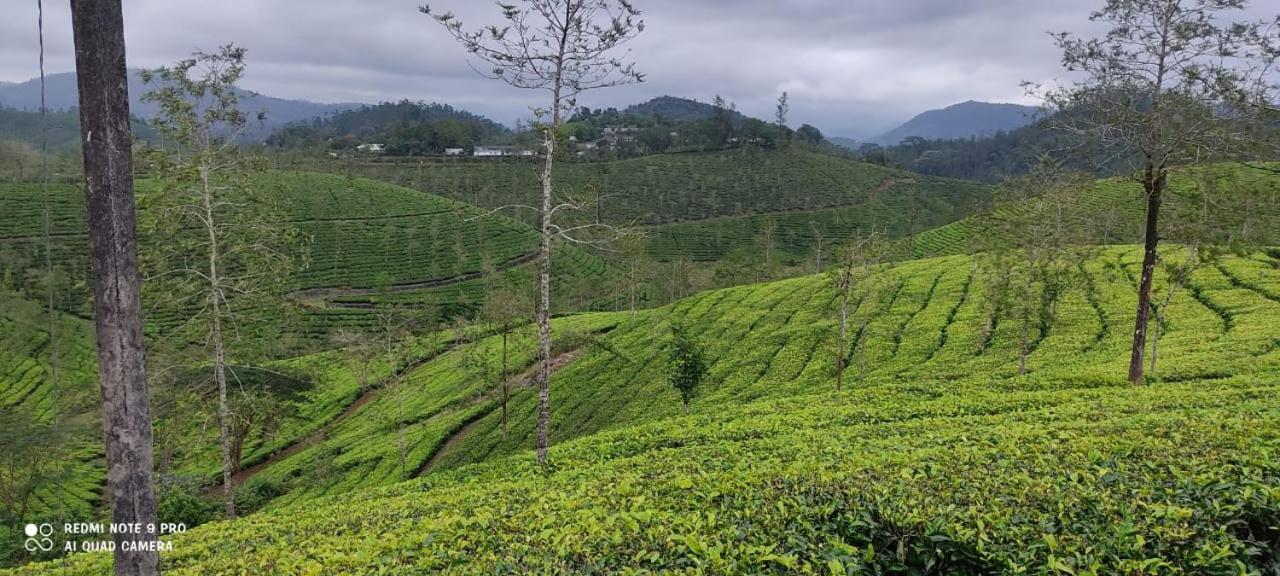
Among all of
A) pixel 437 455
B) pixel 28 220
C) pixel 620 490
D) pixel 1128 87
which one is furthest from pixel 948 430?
pixel 28 220

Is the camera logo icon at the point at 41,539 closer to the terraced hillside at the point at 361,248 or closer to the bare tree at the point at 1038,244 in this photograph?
the bare tree at the point at 1038,244

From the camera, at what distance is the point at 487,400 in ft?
112

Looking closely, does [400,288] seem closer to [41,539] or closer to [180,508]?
[180,508]

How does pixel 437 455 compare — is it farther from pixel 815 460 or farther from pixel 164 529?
pixel 815 460

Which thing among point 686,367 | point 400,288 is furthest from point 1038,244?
point 400,288

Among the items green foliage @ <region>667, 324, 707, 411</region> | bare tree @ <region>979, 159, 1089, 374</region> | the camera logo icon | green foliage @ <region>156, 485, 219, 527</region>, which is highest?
bare tree @ <region>979, 159, 1089, 374</region>

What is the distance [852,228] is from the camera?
118625 mm

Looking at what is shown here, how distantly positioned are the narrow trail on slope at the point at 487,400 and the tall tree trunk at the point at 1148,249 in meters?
24.6

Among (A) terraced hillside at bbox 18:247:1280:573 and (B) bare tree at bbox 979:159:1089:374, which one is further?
(B) bare tree at bbox 979:159:1089:374

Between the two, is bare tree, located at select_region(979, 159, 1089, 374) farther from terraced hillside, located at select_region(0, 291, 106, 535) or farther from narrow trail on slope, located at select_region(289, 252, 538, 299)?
narrow trail on slope, located at select_region(289, 252, 538, 299)

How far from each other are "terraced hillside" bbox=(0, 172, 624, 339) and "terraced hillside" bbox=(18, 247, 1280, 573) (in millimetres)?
50670

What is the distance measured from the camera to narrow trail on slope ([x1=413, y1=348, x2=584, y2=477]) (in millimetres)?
29109

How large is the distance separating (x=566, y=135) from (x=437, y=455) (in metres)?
20.6

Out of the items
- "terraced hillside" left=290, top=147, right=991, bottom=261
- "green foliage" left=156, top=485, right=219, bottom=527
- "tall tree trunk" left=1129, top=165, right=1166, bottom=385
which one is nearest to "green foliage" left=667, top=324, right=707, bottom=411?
"tall tree trunk" left=1129, top=165, right=1166, bottom=385
